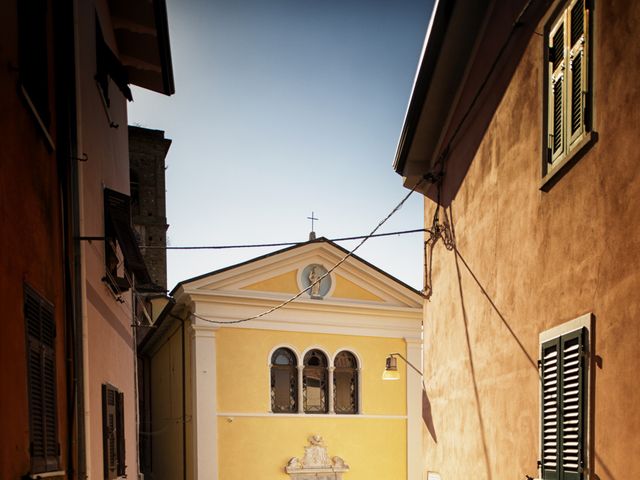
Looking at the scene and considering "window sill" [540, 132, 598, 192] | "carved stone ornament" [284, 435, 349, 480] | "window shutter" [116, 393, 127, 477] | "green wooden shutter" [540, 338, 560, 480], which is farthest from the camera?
"carved stone ornament" [284, 435, 349, 480]

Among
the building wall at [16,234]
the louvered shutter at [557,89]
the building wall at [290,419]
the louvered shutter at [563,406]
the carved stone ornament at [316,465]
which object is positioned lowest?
the carved stone ornament at [316,465]

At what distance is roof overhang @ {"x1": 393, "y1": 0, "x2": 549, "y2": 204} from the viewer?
5555 mm

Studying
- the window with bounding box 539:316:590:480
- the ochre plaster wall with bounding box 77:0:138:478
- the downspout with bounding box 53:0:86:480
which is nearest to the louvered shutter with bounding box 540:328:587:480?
the window with bounding box 539:316:590:480

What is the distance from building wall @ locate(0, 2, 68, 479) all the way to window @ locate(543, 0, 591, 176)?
3.63 meters

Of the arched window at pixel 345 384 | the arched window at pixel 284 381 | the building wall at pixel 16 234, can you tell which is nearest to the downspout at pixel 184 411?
the arched window at pixel 284 381

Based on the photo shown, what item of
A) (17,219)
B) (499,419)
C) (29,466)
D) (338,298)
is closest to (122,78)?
(17,219)

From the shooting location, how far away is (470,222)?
21.4ft

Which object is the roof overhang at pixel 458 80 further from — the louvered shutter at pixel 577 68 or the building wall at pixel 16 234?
the building wall at pixel 16 234

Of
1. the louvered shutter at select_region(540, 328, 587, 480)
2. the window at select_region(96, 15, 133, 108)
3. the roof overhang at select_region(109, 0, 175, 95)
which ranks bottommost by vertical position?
the louvered shutter at select_region(540, 328, 587, 480)

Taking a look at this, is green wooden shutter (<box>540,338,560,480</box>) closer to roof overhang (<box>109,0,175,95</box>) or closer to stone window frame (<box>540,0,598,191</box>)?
stone window frame (<box>540,0,598,191</box>)

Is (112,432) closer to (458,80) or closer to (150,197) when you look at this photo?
(458,80)

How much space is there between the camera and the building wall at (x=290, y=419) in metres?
17.7

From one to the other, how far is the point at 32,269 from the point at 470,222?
4240 mm

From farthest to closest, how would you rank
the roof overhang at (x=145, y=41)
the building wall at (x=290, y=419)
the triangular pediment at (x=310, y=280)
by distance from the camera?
the triangular pediment at (x=310, y=280), the building wall at (x=290, y=419), the roof overhang at (x=145, y=41)
